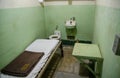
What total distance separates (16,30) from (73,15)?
200cm

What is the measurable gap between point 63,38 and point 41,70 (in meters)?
2.26

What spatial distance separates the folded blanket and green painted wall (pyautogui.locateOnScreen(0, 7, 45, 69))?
0.15 meters

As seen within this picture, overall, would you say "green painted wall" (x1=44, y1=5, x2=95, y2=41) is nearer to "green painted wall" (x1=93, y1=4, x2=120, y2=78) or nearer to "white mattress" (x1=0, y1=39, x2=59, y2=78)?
"white mattress" (x1=0, y1=39, x2=59, y2=78)

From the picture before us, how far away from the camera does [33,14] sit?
3188 millimetres

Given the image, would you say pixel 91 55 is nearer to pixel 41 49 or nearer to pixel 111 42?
pixel 111 42

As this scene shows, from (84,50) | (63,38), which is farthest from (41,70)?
(63,38)

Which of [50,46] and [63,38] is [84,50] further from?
[63,38]

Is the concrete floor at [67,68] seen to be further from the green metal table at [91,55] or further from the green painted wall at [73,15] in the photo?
the green painted wall at [73,15]

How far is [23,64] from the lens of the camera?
2076 mm

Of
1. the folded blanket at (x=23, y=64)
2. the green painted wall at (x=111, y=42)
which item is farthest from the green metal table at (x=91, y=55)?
the folded blanket at (x=23, y=64)

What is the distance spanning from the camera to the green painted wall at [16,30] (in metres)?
2.04

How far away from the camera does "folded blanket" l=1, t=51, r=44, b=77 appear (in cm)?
185

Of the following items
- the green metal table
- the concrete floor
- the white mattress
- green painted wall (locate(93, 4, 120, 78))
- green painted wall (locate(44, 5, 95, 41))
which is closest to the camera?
green painted wall (locate(93, 4, 120, 78))

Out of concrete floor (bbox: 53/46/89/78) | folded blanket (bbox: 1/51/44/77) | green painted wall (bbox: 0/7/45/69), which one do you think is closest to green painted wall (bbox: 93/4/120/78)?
concrete floor (bbox: 53/46/89/78)
